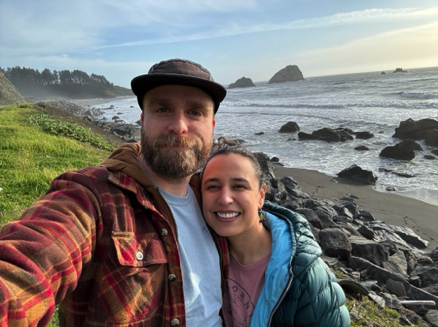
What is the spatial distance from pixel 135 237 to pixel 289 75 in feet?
499

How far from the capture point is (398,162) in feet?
46.8

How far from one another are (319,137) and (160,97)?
19764 mm

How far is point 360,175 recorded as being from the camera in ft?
40.0

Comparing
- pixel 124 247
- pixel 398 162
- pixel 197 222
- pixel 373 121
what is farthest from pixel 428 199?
pixel 373 121

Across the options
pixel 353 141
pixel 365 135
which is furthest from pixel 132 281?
pixel 365 135

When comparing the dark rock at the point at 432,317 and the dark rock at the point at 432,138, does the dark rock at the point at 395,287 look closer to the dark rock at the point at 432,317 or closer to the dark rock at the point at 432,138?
the dark rock at the point at 432,317

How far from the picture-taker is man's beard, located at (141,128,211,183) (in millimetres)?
1956

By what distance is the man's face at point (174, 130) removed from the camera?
1.97m

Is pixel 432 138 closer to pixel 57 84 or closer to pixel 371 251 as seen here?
pixel 371 251

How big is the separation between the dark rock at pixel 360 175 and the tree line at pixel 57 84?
119 meters

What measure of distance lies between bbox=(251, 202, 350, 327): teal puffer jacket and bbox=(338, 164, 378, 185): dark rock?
1119 centimetres

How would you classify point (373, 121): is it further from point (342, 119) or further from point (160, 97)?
point (160, 97)

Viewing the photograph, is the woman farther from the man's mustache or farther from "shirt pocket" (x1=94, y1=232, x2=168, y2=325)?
Answer: "shirt pocket" (x1=94, y1=232, x2=168, y2=325)

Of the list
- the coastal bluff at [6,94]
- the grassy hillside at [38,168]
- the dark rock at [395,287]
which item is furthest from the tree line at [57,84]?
the dark rock at [395,287]
